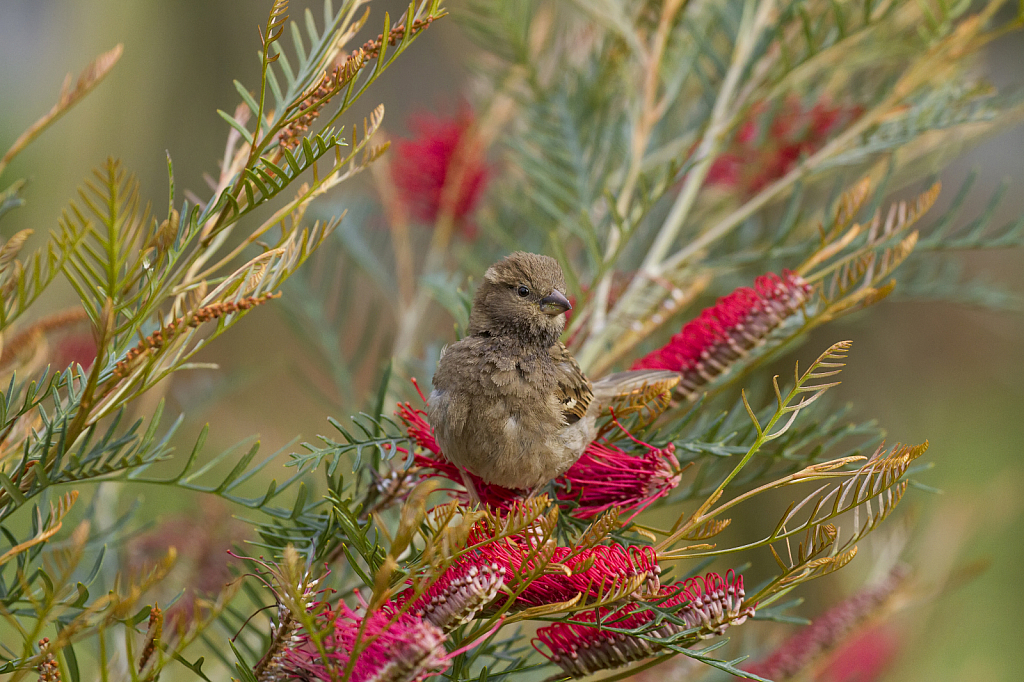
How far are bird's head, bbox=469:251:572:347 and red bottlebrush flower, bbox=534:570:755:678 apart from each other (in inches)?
18.6

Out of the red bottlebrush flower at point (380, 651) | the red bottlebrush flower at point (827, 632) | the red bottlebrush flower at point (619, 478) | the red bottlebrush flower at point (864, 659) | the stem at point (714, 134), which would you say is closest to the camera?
the red bottlebrush flower at point (380, 651)

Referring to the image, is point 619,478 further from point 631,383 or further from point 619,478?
point 631,383

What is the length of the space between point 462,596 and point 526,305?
1.90ft

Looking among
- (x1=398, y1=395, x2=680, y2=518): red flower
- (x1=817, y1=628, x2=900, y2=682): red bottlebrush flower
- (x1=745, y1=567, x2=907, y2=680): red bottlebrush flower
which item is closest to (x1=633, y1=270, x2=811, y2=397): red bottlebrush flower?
(x1=398, y1=395, x2=680, y2=518): red flower

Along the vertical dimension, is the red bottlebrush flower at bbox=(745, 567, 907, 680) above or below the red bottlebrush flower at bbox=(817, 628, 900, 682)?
above

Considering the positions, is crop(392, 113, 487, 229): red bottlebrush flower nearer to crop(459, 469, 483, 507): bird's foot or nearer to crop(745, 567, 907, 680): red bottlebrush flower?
crop(459, 469, 483, 507): bird's foot

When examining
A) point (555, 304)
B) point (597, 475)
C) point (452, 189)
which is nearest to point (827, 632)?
point (597, 475)

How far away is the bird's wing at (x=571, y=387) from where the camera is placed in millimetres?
919

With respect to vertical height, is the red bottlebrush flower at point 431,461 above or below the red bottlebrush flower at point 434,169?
below

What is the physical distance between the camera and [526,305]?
1029 millimetres

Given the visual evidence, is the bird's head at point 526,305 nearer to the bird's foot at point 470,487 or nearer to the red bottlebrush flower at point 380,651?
the bird's foot at point 470,487

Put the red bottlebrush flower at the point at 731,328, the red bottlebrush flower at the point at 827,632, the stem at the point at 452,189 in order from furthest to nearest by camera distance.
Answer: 1. the stem at the point at 452,189
2. the red bottlebrush flower at the point at 827,632
3. the red bottlebrush flower at the point at 731,328

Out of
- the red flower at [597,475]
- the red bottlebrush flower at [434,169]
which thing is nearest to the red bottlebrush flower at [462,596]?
the red flower at [597,475]

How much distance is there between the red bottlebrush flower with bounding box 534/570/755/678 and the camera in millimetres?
559
